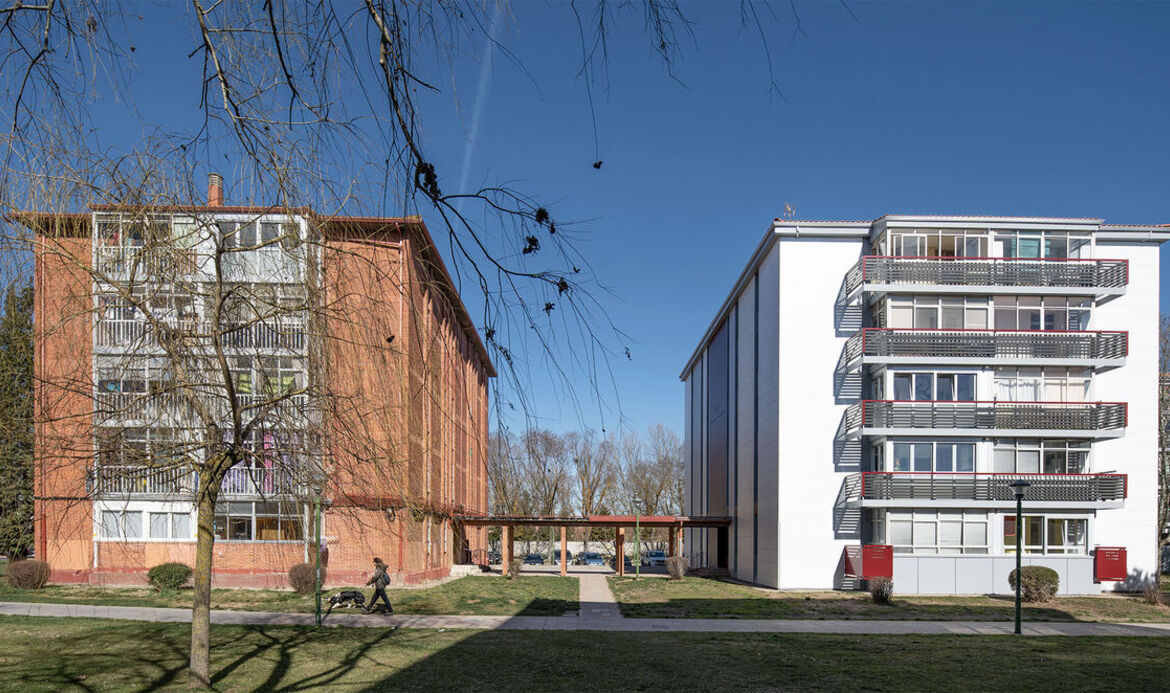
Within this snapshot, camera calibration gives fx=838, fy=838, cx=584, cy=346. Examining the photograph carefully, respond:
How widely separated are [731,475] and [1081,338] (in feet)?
59.8

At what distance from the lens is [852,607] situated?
26.4m

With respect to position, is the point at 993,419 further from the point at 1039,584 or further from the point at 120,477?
the point at 120,477

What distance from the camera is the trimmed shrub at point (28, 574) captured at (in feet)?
81.6

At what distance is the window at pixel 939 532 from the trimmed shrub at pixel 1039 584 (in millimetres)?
2774

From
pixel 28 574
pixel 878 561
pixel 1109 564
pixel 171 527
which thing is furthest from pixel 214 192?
pixel 1109 564

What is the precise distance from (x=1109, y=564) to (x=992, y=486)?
17.2ft

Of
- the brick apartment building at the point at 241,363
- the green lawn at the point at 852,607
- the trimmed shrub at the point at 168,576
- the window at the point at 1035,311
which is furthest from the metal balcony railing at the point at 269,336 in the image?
the window at the point at 1035,311

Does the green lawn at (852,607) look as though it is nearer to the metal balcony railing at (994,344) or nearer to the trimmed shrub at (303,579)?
the metal balcony railing at (994,344)

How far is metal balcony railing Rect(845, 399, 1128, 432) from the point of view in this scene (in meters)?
31.8

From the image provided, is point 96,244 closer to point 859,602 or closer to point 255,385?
point 255,385

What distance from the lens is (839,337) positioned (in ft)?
111

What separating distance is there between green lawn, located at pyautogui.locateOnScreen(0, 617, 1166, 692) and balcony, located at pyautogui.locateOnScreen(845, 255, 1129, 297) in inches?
623

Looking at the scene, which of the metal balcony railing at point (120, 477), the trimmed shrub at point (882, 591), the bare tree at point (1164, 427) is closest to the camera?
the metal balcony railing at point (120, 477)

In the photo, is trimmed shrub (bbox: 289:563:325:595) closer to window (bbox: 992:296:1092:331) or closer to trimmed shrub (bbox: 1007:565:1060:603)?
trimmed shrub (bbox: 1007:565:1060:603)
